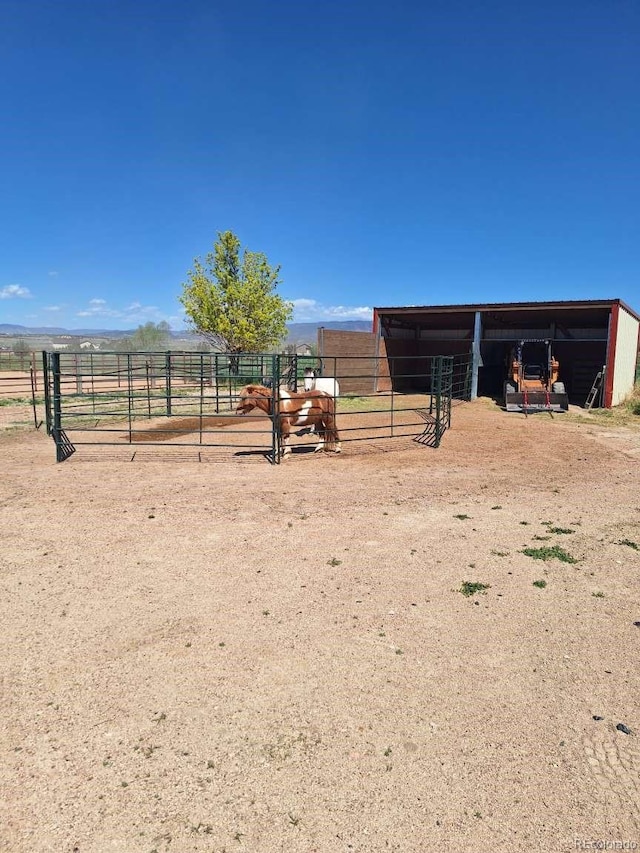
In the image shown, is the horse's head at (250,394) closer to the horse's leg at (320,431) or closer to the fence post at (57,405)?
the horse's leg at (320,431)

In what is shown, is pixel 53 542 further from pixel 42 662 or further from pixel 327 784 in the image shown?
pixel 327 784

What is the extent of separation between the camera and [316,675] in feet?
10.8

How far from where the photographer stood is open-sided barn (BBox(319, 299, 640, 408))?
16.8m

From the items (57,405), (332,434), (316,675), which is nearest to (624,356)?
(332,434)

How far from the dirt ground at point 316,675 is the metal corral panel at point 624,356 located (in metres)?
12.1

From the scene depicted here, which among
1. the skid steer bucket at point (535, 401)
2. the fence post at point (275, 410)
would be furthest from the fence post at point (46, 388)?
Result: the skid steer bucket at point (535, 401)

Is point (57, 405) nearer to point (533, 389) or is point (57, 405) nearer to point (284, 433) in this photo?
point (284, 433)

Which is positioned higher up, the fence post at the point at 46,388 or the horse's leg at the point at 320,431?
the fence post at the point at 46,388

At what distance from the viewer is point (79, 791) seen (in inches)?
94.6

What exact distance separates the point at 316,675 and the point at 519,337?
20.9 metres

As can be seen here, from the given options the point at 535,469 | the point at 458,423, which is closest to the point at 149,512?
the point at 535,469

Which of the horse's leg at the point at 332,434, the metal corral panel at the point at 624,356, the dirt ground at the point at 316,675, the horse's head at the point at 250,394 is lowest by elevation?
the dirt ground at the point at 316,675

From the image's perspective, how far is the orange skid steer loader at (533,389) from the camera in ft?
53.4

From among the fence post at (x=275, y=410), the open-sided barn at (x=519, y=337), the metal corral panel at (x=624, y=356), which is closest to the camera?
the fence post at (x=275, y=410)
